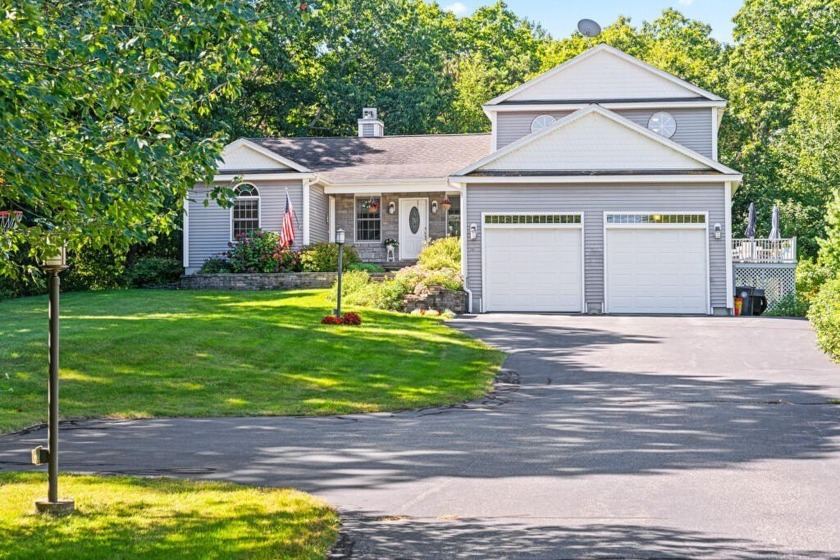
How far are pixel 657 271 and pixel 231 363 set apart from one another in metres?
13.1

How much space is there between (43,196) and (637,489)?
16.8 ft

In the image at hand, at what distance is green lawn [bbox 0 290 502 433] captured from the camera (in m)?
14.0

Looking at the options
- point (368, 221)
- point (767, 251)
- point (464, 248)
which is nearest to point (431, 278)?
point (464, 248)

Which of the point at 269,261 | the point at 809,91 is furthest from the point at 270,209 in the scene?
the point at 809,91

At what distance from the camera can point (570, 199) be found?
26.8 meters

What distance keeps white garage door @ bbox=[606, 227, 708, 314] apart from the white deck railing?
3003 millimetres

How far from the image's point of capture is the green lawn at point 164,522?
251 inches

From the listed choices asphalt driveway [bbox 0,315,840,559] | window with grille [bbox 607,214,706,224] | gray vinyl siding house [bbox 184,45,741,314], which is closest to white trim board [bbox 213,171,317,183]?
gray vinyl siding house [bbox 184,45,741,314]

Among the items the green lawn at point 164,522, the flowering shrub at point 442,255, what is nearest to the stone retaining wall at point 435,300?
the flowering shrub at point 442,255

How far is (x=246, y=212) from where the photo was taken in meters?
31.8

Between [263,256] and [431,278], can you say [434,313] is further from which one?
[263,256]

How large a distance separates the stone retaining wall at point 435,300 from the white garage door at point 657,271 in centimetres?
393

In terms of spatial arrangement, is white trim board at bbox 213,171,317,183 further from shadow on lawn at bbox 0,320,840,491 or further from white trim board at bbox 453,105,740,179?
shadow on lawn at bbox 0,320,840,491

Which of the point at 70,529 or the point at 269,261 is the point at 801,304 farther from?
the point at 70,529
